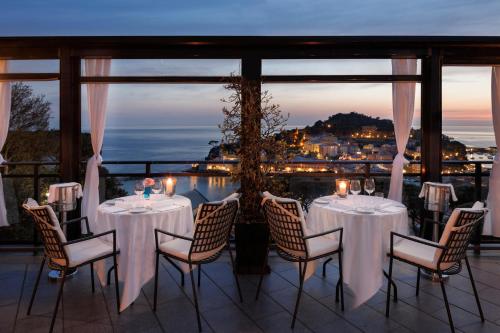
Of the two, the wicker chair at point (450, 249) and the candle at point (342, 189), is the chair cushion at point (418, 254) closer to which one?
the wicker chair at point (450, 249)

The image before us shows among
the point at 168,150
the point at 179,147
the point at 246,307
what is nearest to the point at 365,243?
→ the point at 246,307

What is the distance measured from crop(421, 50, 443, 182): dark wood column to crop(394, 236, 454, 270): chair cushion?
5.88 ft

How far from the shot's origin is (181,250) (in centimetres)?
339

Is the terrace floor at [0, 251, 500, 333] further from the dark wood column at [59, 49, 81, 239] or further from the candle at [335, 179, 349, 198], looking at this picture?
the dark wood column at [59, 49, 81, 239]

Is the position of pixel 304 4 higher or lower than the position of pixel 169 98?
higher

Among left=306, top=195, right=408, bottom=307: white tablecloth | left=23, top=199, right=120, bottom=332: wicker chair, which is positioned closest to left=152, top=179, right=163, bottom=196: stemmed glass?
left=23, top=199, right=120, bottom=332: wicker chair

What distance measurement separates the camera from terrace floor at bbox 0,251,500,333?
10.2ft

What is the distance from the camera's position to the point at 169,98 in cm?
745

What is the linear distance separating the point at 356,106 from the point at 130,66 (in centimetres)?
372

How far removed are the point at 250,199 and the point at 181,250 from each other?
110cm

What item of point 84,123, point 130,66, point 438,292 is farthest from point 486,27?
point 84,123

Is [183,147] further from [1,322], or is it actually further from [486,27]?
[486,27]

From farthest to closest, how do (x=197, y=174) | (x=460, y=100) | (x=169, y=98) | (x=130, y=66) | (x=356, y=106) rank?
(x=169, y=98), (x=356, y=106), (x=460, y=100), (x=197, y=174), (x=130, y=66)

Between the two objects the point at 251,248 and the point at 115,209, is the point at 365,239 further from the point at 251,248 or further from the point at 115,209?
the point at 115,209
